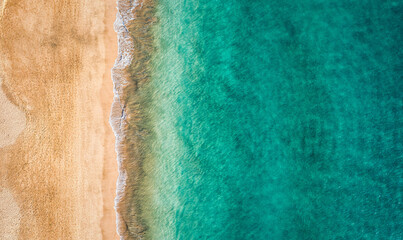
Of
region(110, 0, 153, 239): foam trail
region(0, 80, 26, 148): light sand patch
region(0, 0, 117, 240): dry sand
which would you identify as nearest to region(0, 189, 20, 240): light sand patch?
region(0, 0, 117, 240): dry sand

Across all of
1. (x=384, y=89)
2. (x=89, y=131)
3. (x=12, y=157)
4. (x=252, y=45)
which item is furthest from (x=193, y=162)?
(x=384, y=89)

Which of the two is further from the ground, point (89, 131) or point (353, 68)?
point (353, 68)

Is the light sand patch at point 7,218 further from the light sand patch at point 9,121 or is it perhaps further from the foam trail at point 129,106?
the foam trail at point 129,106

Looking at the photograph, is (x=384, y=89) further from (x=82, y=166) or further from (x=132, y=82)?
(x=82, y=166)

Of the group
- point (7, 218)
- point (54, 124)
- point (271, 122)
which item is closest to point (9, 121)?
point (54, 124)

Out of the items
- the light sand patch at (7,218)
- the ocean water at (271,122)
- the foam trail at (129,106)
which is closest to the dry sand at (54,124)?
the light sand patch at (7,218)

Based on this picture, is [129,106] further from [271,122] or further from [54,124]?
[271,122]
